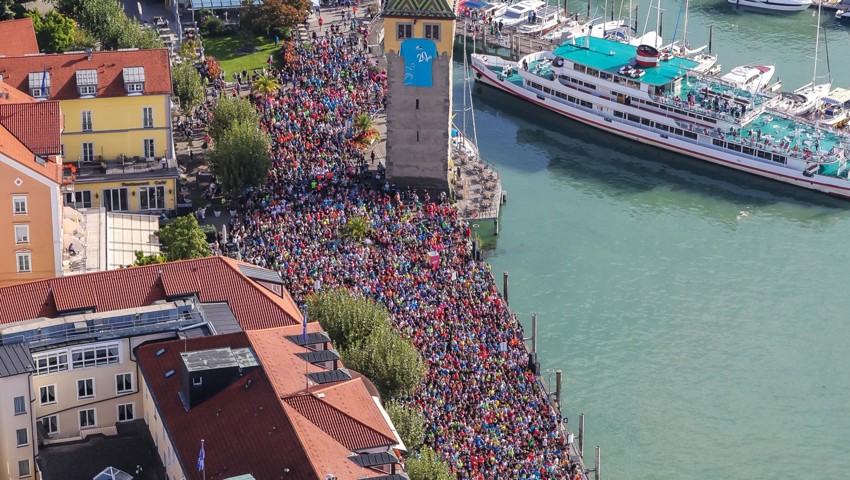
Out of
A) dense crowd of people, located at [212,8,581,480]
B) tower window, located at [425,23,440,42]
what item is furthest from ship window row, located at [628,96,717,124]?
tower window, located at [425,23,440,42]

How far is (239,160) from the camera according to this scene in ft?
387

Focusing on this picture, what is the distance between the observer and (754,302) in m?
117

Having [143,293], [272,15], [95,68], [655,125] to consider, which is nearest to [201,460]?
[143,293]

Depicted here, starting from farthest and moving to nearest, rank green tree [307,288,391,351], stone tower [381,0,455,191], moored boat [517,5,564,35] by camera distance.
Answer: moored boat [517,5,564,35]
stone tower [381,0,455,191]
green tree [307,288,391,351]

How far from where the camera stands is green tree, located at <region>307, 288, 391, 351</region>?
314 feet

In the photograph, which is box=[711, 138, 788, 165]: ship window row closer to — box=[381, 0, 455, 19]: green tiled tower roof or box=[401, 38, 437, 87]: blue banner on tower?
box=[401, 38, 437, 87]: blue banner on tower

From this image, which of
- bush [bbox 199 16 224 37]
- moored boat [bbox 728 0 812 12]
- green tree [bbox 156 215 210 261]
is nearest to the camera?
green tree [bbox 156 215 210 261]

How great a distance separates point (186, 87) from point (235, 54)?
65.4ft

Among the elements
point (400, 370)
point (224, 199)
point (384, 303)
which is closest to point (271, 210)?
point (224, 199)

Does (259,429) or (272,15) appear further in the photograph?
(272,15)

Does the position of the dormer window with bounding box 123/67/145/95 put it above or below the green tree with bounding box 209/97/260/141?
above

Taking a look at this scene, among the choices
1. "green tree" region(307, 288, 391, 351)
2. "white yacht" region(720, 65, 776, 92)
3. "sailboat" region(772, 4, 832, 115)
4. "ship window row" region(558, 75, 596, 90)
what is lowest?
"green tree" region(307, 288, 391, 351)

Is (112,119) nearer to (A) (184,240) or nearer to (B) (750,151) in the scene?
(A) (184,240)

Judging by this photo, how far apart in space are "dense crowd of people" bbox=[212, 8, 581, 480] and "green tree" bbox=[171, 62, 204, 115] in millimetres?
5786
